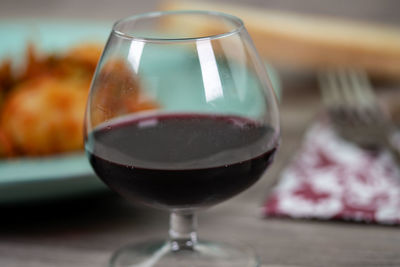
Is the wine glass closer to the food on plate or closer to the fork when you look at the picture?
the food on plate

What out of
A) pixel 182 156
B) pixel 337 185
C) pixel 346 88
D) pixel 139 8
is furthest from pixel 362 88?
pixel 139 8

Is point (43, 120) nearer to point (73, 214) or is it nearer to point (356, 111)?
point (73, 214)

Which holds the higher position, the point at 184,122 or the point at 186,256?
the point at 184,122

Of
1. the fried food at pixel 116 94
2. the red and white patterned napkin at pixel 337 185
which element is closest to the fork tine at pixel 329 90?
the red and white patterned napkin at pixel 337 185

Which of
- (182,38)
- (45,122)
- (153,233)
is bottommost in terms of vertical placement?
(153,233)

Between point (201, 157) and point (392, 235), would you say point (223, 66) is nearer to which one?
point (201, 157)

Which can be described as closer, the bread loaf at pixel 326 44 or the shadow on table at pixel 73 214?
the shadow on table at pixel 73 214

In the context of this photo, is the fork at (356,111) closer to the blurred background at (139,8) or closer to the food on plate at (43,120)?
the food on plate at (43,120)
